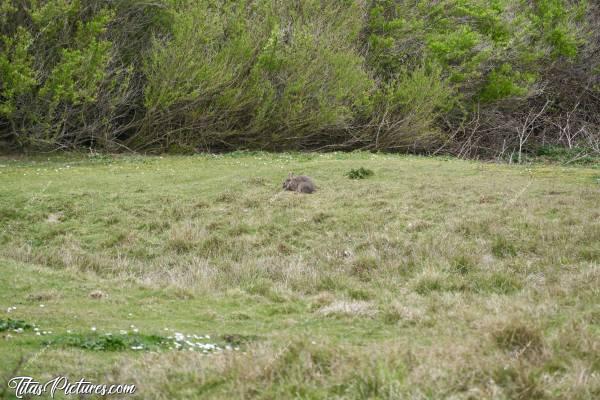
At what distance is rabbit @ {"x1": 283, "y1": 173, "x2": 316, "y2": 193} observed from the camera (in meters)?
15.4

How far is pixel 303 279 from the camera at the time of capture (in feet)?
33.1

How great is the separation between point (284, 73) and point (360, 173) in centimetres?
826

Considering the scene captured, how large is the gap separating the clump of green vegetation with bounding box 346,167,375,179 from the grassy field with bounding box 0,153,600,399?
196 mm

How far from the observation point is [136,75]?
23844mm

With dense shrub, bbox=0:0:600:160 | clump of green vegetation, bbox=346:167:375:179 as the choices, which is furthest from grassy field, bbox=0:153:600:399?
dense shrub, bbox=0:0:600:160

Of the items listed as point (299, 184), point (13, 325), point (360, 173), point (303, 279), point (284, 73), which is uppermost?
point (284, 73)

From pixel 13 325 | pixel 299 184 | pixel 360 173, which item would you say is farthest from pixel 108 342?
pixel 360 173

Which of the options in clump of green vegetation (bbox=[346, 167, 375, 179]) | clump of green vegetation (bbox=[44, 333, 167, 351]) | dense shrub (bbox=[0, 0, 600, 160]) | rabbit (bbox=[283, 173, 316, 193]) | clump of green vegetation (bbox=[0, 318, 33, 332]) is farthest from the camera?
dense shrub (bbox=[0, 0, 600, 160])

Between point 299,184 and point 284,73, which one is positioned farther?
point 284,73

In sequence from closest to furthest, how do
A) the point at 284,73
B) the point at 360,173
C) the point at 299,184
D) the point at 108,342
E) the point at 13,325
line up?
the point at 108,342
the point at 13,325
the point at 299,184
the point at 360,173
the point at 284,73

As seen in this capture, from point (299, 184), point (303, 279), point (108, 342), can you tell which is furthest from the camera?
point (299, 184)

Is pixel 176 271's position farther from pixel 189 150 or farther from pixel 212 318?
pixel 189 150

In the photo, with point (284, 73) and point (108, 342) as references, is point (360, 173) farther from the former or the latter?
point (108, 342)

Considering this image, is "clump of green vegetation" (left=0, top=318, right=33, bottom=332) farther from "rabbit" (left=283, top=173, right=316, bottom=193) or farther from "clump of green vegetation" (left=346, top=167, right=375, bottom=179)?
"clump of green vegetation" (left=346, top=167, right=375, bottom=179)
